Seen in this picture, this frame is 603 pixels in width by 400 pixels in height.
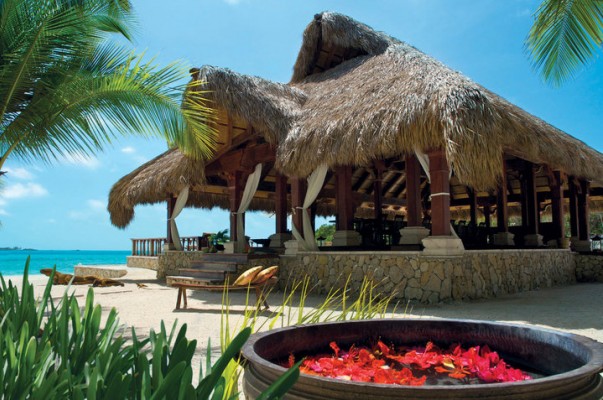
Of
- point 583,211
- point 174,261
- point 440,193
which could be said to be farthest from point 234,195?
point 583,211

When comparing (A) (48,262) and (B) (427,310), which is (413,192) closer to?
(B) (427,310)

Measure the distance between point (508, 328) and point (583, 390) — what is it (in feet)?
1.98

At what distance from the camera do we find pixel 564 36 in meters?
4.73

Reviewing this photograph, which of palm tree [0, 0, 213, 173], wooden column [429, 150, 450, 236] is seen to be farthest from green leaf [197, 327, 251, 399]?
wooden column [429, 150, 450, 236]

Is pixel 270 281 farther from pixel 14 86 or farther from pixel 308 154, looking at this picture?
pixel 14 86

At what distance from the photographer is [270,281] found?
19.3ft

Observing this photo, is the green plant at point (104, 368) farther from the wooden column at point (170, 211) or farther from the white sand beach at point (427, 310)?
the wooden column at point (170, 211)

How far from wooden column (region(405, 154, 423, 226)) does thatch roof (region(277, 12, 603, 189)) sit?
0.59 metres

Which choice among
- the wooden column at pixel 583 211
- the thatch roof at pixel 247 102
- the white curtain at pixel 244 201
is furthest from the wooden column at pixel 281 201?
the wooden column at pixel 583 211

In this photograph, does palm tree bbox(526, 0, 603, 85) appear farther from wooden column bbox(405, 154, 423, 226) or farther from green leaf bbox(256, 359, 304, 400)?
green leaf bbox(256, 359, 304, 400)

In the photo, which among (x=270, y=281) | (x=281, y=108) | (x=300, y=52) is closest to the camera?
(x=270, y=281)

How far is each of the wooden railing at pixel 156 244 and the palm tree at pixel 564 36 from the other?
8.90 meters

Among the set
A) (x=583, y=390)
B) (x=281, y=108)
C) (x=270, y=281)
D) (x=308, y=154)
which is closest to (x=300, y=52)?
(x=281, y=108)

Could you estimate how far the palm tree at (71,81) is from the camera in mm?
4117
